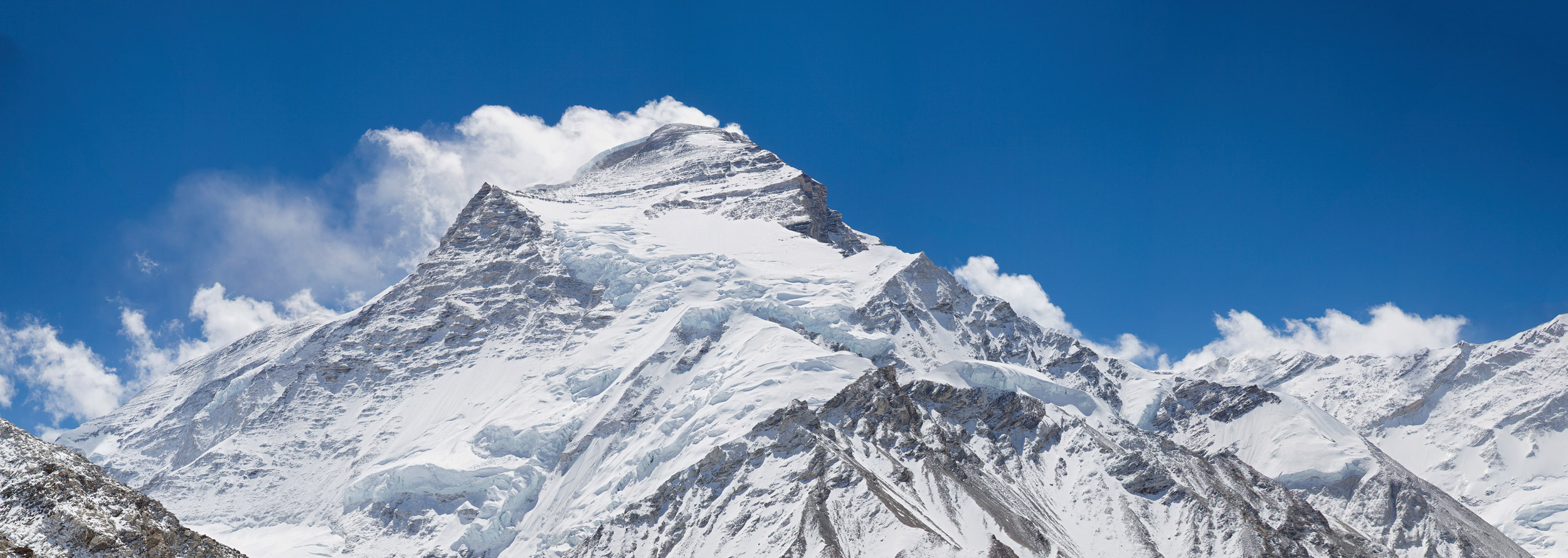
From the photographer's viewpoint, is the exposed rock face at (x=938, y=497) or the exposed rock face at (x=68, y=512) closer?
the exposed rock face at (x=68, y=512)

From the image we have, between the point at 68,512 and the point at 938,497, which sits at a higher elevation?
the point at 938,497

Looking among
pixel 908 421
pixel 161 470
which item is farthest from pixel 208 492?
pixel 908 421

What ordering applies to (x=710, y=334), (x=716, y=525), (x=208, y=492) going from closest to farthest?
(x=716, y=525)
(x=208, y=492)
(x=710, y=334)

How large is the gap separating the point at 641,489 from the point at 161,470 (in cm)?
10512

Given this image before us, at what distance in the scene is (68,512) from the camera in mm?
49781

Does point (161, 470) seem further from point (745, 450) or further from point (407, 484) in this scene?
point (745, 450)

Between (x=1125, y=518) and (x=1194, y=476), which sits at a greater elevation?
(x=1194, y=476)

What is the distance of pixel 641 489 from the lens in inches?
6029

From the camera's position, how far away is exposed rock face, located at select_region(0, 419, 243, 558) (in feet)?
159

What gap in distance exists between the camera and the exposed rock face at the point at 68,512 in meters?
48.4

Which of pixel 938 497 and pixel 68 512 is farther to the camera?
pixel 938 497

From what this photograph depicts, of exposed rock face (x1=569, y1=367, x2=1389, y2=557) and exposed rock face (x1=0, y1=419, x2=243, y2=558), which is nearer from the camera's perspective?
exposed rock face (x1=0, y1=419, x2=243, y2=558)

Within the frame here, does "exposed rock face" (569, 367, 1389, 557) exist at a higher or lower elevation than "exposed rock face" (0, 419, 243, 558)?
higher

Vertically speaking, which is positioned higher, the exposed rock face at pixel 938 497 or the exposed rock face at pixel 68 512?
the exposed rock face at pixel 938 497
